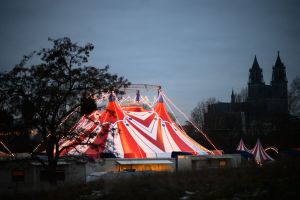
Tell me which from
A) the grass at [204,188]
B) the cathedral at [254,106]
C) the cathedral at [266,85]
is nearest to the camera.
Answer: the grass at [204,188]

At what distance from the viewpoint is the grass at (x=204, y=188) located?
8.27 metres

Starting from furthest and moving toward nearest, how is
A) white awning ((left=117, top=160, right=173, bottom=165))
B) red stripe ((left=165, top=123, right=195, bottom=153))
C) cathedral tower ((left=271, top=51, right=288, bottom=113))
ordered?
cathedral tower ((left=271, top=51, right=288, bottom=113)) < red stripe ((left=165, top=123, right=195, bottom=153)) < white awning ((left=117, top=160, right=173, bottom=165))

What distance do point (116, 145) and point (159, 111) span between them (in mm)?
5117

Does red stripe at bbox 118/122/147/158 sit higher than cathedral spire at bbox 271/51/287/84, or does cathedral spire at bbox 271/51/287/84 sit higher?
cathedral spire at bbox 271/51/287/84

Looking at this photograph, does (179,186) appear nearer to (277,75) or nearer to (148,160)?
(148,160)

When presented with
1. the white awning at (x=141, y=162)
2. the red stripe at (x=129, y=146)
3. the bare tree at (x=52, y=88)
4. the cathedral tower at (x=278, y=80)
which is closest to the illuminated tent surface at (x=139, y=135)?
the red stripe at (x=129, y=146)

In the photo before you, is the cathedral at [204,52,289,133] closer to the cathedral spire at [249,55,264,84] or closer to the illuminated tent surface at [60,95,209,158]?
the cathedral spire at [249,55,264,84]

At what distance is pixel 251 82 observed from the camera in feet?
384

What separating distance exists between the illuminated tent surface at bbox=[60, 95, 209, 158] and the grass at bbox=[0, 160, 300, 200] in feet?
Result: 33.2

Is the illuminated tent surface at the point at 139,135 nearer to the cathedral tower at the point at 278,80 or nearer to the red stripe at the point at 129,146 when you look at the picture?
the red stripe at the point at 129,146

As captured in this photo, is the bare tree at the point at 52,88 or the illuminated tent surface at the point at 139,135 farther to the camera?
the illuminated tent surface at the point at 139,135

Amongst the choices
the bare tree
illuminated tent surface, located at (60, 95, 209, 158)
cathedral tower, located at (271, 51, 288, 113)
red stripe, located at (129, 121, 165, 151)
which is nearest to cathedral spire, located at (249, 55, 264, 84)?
cathedral tower, located at (271, 51, 288, 113)

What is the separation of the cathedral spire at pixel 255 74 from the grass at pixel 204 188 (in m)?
109

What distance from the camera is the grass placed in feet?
27.1
